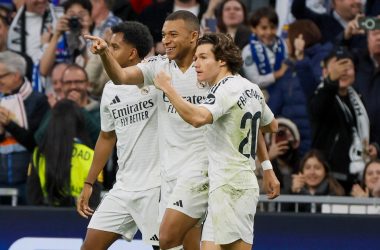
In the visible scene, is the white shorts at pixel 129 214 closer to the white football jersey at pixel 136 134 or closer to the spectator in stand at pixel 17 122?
the white football jersey at pixel 136 134

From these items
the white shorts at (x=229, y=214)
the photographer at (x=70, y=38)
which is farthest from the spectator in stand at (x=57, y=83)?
the white shorts at (x=229, y=214)

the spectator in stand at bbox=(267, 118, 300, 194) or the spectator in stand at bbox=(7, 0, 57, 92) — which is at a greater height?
the spectator in stand at bbox=(7, 0, 57, 92)

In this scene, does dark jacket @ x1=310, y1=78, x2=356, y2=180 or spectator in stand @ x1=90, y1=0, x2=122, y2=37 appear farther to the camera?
spectator in stand @ x1=90, y1=0, x2=122, y2=37

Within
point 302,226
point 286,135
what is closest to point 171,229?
point 302,226

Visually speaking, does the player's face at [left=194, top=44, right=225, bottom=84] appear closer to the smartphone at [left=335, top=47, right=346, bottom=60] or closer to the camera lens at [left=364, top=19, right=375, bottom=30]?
the smartphone at [left=335, top=47, right=346, bottom=60]

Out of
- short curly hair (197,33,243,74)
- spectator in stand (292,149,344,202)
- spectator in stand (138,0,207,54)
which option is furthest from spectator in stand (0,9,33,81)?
short curly hair (197,33,243,74)

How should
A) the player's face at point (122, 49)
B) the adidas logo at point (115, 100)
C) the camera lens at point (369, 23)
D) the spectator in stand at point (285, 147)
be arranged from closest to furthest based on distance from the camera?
the player's face at point (122, 49) → the adidas logo at point (115, 100) → the spectator in stand at point (285, 147) → the camera lens at point (369, 23)

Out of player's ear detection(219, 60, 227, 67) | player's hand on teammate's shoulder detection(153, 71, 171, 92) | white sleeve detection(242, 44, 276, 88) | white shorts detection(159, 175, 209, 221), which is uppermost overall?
player's ear detection(219, 60, 227, 67)

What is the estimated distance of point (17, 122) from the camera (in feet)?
44.4

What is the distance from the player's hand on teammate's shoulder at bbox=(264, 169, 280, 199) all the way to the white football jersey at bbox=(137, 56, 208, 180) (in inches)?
22.1

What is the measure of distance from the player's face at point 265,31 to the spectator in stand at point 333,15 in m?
0.70

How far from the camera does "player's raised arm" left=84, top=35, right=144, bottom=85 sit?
9.67m

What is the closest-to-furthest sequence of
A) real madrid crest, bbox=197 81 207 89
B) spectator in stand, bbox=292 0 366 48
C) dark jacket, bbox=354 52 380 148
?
real madrid crest, bbox=197 81 207 89 < dark jacket, bbox=354 52 380 148 < spectator in stand, bbox=292 0 366 48

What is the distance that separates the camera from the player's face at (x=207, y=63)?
9.92m
